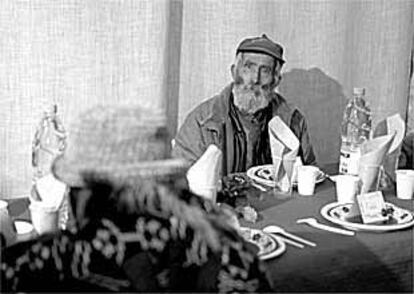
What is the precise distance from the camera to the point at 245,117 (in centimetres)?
266

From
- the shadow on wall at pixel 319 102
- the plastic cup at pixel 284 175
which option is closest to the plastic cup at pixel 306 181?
the plastic cup at pixel 284 175

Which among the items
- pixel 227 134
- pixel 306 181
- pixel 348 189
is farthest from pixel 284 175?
pixel 227 134

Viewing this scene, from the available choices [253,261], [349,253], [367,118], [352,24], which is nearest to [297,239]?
[349,253]

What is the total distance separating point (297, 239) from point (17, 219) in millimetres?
585

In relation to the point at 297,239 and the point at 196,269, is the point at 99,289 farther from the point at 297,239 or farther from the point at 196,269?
the point at 297,239

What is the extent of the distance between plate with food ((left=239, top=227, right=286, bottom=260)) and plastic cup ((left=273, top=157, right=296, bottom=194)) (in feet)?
1.26

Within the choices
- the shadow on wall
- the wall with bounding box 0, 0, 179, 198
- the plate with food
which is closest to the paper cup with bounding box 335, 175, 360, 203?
the plate with food

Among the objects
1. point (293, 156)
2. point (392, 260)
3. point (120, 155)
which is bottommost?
point (392, 260)

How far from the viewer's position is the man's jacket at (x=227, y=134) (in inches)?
102

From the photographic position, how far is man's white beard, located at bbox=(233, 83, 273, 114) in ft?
8.63

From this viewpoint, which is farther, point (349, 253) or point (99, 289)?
point (349, 253)

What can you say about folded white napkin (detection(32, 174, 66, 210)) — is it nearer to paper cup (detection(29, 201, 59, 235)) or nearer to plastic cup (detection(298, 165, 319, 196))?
paper cup (detection(29, 201, 59, 235))

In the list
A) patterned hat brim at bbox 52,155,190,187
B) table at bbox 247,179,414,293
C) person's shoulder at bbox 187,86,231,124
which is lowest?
table at bbox 247,179,414,293

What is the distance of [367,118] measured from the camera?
8.61ft
